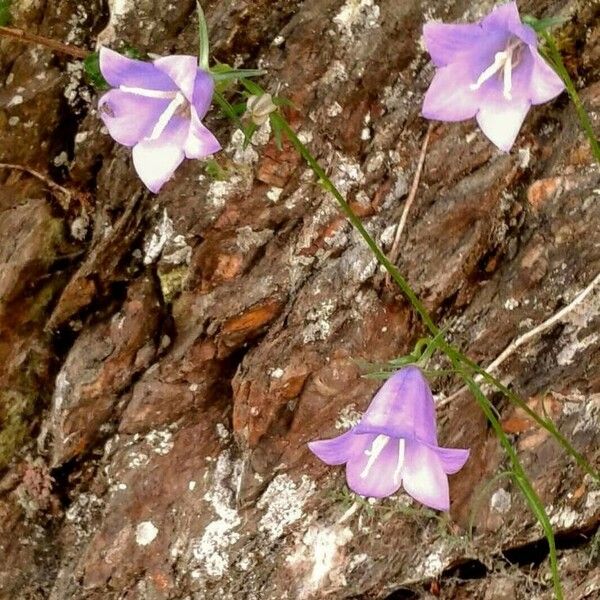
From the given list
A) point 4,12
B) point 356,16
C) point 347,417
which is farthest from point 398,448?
point 4,12

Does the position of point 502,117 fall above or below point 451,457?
above

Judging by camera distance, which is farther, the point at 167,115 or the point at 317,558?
the point at 317,558

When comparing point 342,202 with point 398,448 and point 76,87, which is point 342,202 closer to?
point 398,448

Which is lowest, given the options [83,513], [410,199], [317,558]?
[317,558]

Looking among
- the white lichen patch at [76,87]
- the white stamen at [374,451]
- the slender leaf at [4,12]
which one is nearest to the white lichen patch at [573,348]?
the white stamen at [374,451]

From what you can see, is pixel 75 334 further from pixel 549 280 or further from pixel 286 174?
pixel 549 280

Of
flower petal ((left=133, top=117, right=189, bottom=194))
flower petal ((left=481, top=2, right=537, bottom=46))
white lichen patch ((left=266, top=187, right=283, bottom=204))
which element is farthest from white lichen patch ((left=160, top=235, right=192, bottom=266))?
flower petal ((left=481, top=2, right=537, bottom=46))

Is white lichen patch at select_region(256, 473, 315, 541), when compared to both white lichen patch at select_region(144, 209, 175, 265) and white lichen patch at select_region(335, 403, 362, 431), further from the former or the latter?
white lichen patch at select_region(144, 209, 175, 265)
